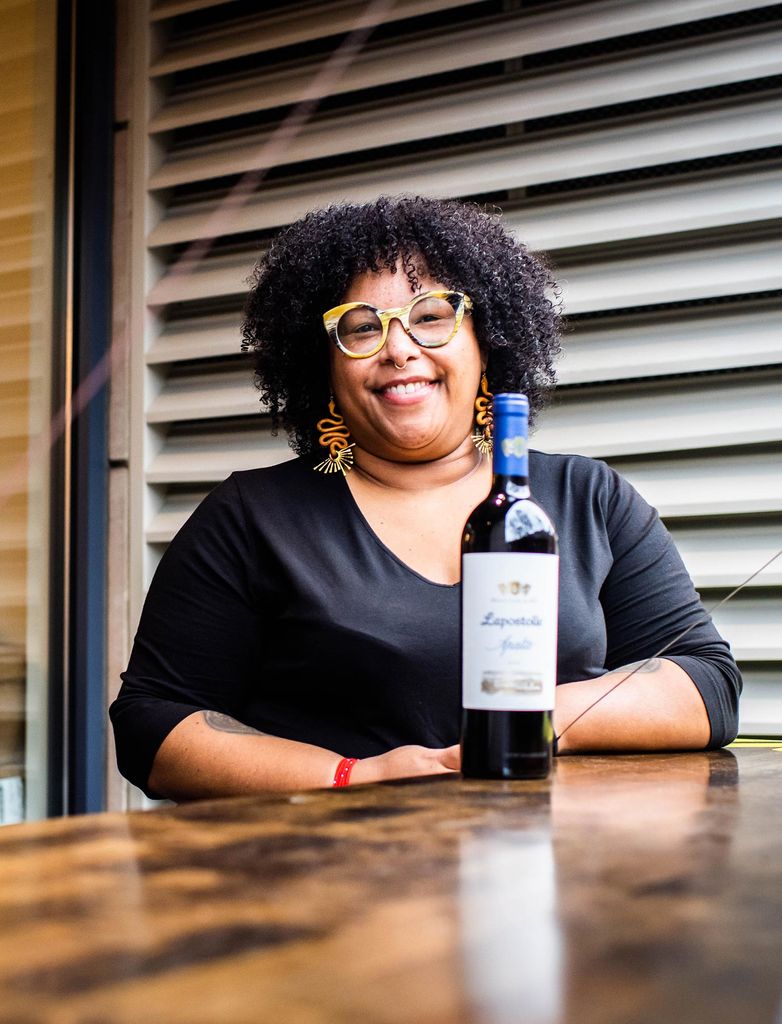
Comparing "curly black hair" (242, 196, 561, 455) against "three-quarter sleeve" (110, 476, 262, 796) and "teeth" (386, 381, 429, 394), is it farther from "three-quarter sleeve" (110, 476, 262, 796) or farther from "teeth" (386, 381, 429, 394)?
"three-quarter sleeve" (110, 476, 262, 796)

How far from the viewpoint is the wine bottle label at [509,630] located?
96 centimetres

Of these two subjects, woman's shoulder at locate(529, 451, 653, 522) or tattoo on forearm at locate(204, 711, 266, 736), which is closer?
tattoo on forearm at locate(204, 711, 266, 736)

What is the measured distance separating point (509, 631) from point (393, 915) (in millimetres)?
497

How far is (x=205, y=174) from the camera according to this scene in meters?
2.70

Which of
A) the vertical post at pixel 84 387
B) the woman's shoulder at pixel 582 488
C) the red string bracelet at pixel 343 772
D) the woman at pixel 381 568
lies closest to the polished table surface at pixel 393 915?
the red string bracelet at pixel 343 772

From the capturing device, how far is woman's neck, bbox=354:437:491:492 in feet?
5.83

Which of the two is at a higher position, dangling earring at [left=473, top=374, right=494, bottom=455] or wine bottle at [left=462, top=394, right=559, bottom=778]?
dangling earring at [left=473, top=374, right=494, bottom=455]

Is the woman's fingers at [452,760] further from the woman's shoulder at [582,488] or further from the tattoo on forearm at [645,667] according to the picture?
the woman's shoulder at [582,488]

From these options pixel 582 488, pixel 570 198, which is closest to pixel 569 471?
pixel 582 488

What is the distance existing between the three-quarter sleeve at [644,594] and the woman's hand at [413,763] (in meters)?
0.54

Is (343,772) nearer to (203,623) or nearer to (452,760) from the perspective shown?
(452,760)

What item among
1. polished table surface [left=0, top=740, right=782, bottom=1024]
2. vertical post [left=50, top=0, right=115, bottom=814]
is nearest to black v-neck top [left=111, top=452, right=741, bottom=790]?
→ polished table surface [left=0, top=740, right=782, bottom=1024]

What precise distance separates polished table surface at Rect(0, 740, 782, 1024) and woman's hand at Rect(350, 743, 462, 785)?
329 mm

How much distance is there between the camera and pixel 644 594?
66.4 inches
